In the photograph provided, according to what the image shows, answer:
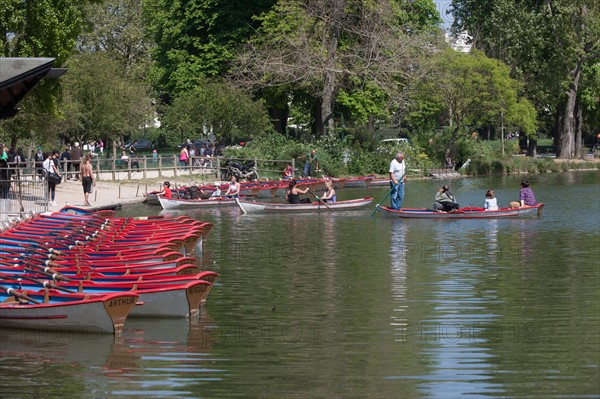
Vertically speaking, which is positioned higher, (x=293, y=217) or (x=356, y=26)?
(x=356, y=26)

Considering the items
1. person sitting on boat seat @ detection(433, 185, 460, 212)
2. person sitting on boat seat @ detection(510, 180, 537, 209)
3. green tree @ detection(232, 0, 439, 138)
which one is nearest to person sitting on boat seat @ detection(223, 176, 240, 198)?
person sitting on boat seat @ detection(433, 185, 460, 212)

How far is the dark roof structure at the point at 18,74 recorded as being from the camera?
2031cm

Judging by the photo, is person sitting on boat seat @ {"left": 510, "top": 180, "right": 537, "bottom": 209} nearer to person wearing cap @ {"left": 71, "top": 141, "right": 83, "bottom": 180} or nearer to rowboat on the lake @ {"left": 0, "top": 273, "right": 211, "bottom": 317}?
rowboat on the lake @ {"left": 0, "top": 273, "right": 211, "bottom": 317}

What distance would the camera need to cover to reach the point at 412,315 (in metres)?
18.7

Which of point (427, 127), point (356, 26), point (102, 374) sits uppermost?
point (356, 26)

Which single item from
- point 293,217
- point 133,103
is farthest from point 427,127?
point 293,217

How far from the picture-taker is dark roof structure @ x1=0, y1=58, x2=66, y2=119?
66.6ft

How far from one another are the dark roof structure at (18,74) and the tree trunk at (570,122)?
61868 millimetres

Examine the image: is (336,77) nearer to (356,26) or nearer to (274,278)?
(356,26)

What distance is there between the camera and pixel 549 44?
262ft

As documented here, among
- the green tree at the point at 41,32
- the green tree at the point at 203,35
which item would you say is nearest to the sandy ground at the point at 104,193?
the green tree at the point at 41,32

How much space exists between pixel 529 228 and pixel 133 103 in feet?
116

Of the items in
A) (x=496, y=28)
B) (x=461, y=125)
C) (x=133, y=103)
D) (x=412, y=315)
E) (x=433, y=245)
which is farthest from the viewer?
(x=496, y=28)

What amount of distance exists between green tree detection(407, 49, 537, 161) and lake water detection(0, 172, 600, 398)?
40262mm
